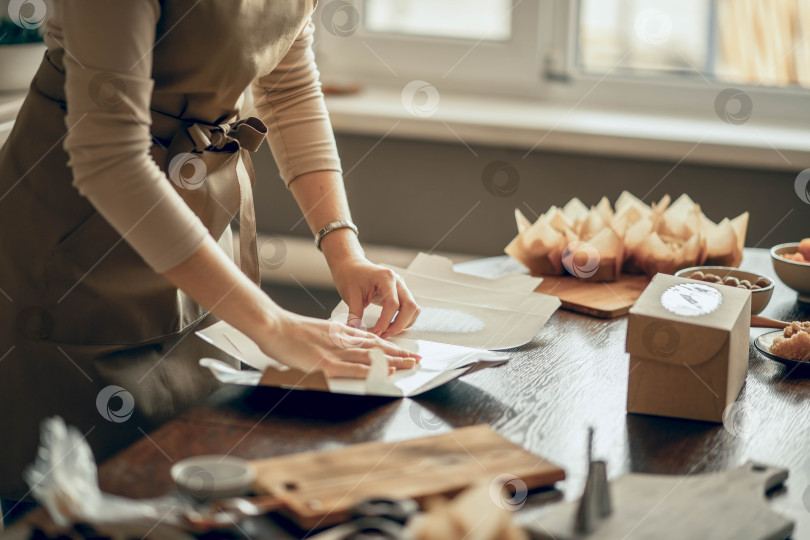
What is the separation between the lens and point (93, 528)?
70 centimetres

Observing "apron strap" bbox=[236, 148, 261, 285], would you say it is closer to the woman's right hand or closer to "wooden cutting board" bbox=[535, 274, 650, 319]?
the woman's right hand

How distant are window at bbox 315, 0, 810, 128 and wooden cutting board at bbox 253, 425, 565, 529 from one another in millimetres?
1673

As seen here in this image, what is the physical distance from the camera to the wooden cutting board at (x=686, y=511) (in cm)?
76

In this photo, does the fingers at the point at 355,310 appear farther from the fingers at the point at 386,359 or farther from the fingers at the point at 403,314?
the fingers at the point at 386,359

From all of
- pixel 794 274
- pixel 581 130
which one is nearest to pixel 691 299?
pixel 794 274

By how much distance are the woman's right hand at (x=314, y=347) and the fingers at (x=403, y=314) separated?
0.51ft

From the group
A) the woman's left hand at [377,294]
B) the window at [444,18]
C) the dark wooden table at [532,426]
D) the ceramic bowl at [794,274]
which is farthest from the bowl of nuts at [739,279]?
the window at [444,18]

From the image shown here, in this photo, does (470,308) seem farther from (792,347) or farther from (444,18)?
(444,18)

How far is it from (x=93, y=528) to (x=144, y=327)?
0.55m

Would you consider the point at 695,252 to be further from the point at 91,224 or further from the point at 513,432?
the point at 91,224

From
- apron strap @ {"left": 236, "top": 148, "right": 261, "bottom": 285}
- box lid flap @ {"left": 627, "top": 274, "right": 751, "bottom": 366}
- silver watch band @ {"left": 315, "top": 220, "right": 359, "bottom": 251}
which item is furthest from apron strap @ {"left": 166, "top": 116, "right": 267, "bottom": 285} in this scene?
box lid flap @ {"left": 627, "top": 274, "right": 751, "bottom": 366}

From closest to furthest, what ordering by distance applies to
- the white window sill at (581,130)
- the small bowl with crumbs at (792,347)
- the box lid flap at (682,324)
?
the box lid flap at (682,324) → the small bowl with crumbs at (792,347) → the white window sill at (581,130)

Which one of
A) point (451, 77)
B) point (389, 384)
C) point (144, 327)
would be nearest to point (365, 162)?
point (451, 77)

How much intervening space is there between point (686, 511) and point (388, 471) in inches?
10.4
